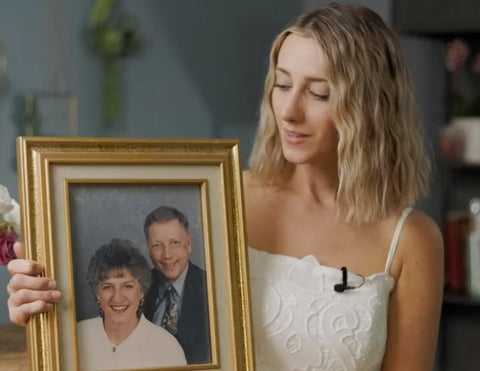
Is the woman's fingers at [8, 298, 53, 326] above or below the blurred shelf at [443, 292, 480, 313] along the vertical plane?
above

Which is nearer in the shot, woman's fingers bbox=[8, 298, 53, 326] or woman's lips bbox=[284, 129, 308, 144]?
woman's fingers bbox=[8, 298, 53, 326]

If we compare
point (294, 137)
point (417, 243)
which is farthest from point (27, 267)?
point (417, 243)

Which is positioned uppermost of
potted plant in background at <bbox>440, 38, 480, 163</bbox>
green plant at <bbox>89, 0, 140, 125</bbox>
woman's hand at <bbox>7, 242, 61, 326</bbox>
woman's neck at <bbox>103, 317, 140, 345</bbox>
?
green plant at <bbox>89, 0, 140, 125</bbox>

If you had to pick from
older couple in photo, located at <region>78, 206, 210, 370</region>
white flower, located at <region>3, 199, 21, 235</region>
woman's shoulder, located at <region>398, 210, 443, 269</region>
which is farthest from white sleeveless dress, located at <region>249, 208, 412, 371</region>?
white flower, located at <region>3, 199, 21, 235</region>

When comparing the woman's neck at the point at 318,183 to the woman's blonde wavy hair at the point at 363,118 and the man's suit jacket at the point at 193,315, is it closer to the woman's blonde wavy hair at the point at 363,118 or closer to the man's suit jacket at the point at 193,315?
the woman's blonde wavy hair at the point at 363,118

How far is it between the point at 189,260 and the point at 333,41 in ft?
1.70

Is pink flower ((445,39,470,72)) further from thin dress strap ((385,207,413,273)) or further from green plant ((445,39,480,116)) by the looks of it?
thin dress strap ((385,207,413,273))

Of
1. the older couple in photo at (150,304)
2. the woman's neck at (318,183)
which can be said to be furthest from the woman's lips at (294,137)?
the older couple in photo at (150,304)

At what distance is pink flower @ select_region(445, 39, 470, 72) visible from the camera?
15.0 feet

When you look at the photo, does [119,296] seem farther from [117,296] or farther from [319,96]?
[319,96]

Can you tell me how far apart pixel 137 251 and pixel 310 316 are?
0.50 meters

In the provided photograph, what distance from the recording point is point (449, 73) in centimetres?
466

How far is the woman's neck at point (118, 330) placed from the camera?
1.59 meters

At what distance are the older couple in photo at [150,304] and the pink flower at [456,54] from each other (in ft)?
10.3
